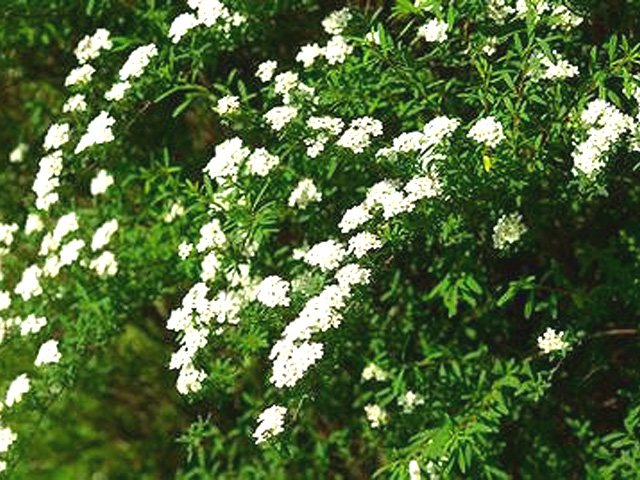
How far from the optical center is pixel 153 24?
16.8 feet

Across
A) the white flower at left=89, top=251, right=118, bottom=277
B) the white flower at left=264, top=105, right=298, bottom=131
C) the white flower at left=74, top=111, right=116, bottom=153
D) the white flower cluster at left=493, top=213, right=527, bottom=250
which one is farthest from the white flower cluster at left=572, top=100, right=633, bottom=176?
the white flower at left=89, top=251, right=118, bottom=277

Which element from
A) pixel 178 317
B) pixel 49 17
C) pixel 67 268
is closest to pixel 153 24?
pixel 49 17

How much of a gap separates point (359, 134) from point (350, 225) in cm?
35

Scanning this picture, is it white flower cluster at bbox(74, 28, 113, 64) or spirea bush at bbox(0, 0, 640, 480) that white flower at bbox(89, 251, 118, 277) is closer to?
spirea bush at bbox(0, 0, 640, 480)

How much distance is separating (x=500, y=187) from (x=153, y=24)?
75.1 inches

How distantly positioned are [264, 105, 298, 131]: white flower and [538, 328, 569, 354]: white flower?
4.52 feet

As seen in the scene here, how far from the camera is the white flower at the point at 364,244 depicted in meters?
3.86

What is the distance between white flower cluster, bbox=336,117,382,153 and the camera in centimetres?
406

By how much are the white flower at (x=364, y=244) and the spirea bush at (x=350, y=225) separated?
0.01m

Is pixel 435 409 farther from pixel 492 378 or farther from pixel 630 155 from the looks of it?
pixel 630 155

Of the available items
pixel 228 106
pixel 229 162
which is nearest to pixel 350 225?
pixel 229 162

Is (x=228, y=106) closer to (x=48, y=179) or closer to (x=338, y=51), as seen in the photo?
(x=338, y=51)

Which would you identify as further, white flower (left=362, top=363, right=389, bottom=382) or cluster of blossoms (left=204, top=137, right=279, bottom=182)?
white flower (left=362, top=363, right=389, bottom=382)

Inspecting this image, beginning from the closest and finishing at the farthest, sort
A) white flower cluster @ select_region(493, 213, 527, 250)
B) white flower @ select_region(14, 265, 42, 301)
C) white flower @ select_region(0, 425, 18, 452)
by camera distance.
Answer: white flower cluster @ select_region(493, 213, 527, 250), white flower @ select_region(0, 425, 18, 452), white flower @ select_region(14, 265, 42, 301)
